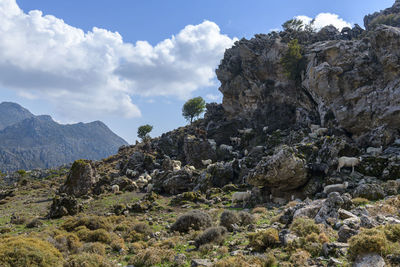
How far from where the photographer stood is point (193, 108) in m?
111

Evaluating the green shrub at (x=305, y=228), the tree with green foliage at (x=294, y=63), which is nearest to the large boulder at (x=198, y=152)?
the tree with green foliage at (x=294, y=63)

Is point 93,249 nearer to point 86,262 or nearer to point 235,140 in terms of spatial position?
point 86,262

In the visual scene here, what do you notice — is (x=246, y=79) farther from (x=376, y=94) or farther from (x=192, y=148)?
(x=376, y=94)

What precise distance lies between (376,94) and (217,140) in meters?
35.9

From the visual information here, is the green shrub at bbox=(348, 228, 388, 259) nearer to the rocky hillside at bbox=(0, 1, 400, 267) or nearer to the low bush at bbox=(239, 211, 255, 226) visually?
the rocky hillside at bbox=(0, 1, 400, 267)

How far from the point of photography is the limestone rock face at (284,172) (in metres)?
25.2

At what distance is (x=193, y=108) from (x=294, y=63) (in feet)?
189

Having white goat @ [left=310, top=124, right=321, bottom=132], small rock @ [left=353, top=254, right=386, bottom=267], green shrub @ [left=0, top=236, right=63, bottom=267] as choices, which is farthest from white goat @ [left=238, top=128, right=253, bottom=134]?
green shrub @ [left=0, top=236, right=63, bottom=267]

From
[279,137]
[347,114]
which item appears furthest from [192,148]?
[347,114]

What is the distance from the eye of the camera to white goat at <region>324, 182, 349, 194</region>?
2164cm

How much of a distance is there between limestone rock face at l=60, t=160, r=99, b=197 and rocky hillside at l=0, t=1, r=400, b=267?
6.2 inches

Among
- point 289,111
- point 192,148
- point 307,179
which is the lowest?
point 307,179

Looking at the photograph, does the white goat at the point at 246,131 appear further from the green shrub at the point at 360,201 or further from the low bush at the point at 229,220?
the low bush at the point at 229,220

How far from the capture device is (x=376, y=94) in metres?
38.7
